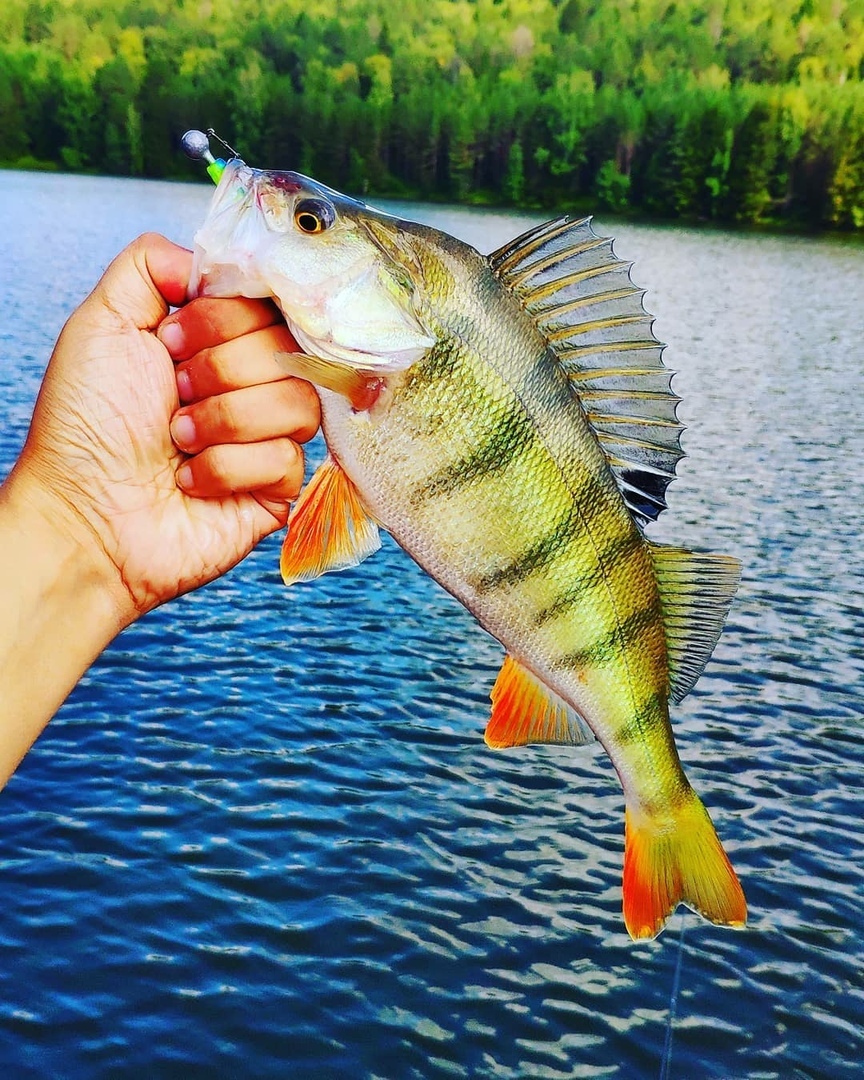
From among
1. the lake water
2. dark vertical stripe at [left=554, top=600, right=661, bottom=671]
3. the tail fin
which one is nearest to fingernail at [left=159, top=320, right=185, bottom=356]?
dark vertical stripe at [left=554, top=600, right=661, bottom=671]

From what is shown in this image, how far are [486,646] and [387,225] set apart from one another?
11.2m

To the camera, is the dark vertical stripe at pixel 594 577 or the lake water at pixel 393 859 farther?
the lake water at pixel 393 859

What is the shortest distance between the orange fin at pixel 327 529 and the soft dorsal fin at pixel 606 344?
0.57m

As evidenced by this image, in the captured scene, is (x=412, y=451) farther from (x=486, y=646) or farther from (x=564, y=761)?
(x=486, y=646)

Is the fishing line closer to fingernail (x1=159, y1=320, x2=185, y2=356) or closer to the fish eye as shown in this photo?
fingernail (x1=159, y1=320, x2=185, y2=356)

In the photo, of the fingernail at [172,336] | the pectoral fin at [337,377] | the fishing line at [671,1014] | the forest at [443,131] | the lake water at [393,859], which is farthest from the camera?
the forest at [443,131]

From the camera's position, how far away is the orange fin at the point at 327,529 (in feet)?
8.50

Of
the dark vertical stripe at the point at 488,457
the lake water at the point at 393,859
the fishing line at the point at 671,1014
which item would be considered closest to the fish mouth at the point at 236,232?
the dark vertical stripe at the point at 488,457

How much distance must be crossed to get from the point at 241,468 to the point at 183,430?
18 centimetres

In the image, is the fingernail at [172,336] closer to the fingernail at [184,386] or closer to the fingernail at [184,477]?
the fingernail at [184,386]

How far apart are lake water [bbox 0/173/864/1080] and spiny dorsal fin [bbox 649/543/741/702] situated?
536 cm

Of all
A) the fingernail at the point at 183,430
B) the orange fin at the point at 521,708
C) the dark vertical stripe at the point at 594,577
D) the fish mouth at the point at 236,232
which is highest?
the fish mouth at the point at 236,232

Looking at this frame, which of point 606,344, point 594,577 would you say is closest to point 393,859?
point 594,577

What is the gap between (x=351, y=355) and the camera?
2.44 m
